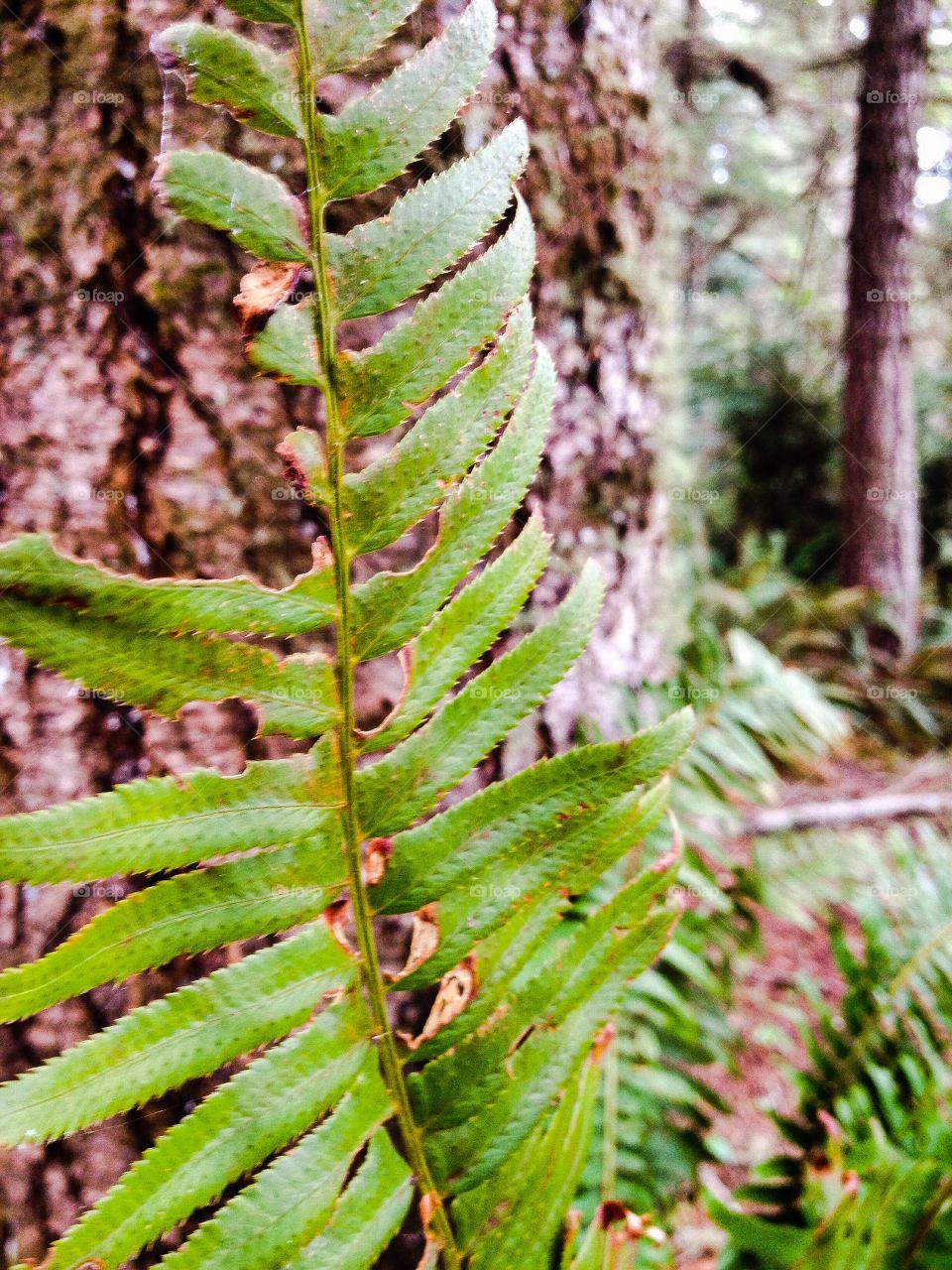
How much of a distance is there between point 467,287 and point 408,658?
254 mm

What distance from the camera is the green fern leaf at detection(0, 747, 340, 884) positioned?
18.0 inches

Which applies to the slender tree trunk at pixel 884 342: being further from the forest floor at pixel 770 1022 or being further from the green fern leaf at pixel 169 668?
the green fern leaf at pixel 169 668

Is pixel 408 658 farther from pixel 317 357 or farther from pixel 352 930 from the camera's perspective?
pixel 352 930

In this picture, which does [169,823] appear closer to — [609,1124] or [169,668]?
[169,668]

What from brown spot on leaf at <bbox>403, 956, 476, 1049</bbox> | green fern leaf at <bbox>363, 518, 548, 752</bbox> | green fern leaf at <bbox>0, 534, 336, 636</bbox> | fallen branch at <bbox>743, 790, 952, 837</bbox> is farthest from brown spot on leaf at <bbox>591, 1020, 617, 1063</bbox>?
fallen branch at <bbox>743, 790, 952, 837</bbox>

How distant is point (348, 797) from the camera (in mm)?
542

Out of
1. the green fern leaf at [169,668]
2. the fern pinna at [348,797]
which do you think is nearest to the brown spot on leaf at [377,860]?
the fern pinna at [348,797]

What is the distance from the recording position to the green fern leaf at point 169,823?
0.46 metres

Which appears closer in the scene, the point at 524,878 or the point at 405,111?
the point at 405,111

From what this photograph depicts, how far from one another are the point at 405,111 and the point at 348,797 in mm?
440

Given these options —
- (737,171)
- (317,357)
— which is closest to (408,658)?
(317,357)

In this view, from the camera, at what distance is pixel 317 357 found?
1.61ft

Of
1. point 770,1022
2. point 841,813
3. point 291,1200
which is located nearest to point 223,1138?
point 291,1200

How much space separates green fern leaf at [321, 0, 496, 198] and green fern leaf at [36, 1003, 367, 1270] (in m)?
0.56
